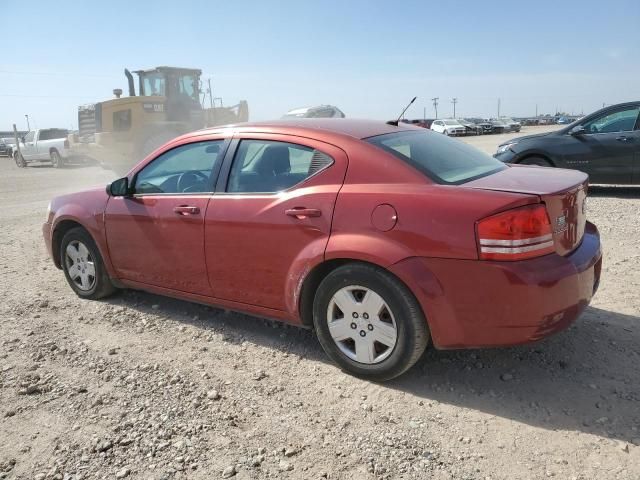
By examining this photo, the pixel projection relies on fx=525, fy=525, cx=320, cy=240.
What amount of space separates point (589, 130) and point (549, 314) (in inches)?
288

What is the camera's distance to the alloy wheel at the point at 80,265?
4.79m

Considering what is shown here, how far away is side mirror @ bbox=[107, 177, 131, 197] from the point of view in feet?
14.2

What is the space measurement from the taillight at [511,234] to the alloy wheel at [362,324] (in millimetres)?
661

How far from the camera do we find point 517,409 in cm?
285

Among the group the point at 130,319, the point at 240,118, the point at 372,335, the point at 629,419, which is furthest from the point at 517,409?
the point at 240,118

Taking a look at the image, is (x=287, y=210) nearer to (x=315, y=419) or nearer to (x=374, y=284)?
(x=374, y=284)

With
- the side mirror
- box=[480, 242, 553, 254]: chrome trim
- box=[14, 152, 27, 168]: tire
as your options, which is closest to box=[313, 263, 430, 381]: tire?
box=[480, 242, 553, 254]: chrome trim

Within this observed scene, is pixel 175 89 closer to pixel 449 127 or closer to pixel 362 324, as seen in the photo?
pixel 362 324

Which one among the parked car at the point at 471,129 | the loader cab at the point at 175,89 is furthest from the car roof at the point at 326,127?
the parked car at the point at 471,129

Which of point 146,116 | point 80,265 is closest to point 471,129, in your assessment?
point 146,116

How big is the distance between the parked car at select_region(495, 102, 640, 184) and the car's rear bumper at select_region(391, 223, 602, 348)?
21.6ft

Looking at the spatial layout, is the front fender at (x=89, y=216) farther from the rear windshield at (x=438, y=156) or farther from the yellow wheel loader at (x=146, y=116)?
the yellow wheel loader at (x=146, y=116)

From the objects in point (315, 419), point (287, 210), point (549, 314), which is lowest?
point (315, 419)

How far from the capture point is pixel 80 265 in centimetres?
488
